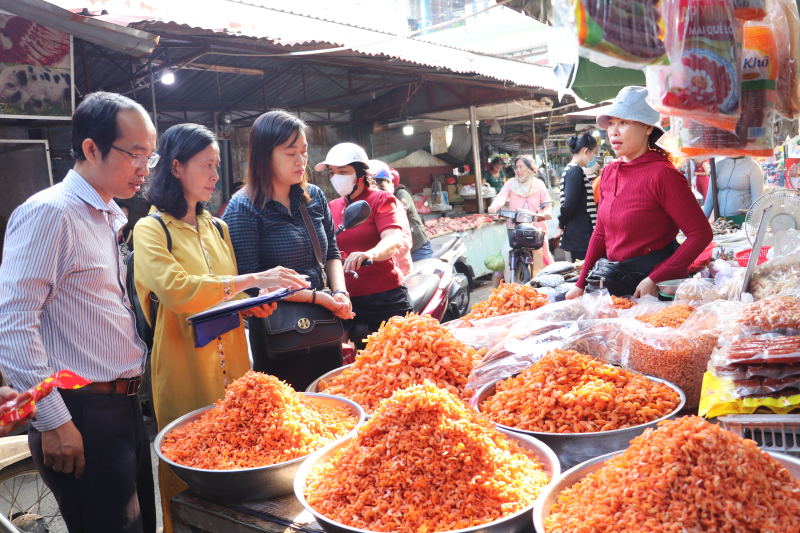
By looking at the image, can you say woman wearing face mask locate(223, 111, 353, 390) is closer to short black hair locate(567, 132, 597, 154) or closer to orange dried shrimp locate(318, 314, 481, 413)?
orange dried shrimp locate(318, 314, 481, 413)

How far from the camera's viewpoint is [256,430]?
5.24 ft

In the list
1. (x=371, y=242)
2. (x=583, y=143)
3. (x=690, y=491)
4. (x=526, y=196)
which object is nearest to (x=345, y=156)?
(x=371, y=242)

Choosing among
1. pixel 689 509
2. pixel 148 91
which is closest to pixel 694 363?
pixel 689 509

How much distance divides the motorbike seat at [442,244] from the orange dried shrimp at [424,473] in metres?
5.35

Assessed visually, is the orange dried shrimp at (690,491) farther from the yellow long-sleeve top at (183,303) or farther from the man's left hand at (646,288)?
the man's left hand at (646,288)

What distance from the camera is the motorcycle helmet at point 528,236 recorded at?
7094 millimetres

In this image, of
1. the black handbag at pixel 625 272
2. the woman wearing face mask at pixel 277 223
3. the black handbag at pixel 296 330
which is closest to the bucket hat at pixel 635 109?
the black handbag at pixel 625 272

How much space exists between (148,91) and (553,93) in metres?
6.99

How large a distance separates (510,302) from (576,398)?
1.21m

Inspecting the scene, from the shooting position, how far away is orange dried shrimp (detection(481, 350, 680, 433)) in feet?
4.74

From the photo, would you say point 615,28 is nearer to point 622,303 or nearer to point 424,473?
point 424,473

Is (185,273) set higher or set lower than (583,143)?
lower

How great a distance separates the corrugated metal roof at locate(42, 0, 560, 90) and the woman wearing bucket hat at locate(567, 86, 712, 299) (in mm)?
1162

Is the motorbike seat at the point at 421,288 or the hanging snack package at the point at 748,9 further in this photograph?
the motorbike seat at the point at 421,288
